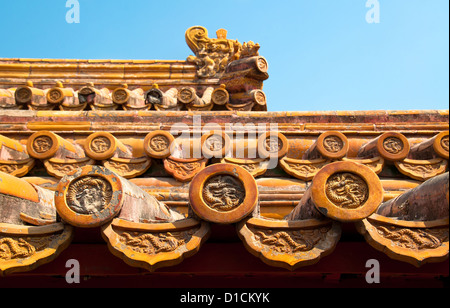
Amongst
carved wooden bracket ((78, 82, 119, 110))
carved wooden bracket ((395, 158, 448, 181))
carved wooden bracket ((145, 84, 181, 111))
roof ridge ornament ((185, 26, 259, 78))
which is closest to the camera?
carved wooden bracket ((395, 158, 448, 181))

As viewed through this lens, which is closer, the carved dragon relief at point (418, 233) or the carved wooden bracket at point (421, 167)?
the carved dragon relief at point (418, 233)

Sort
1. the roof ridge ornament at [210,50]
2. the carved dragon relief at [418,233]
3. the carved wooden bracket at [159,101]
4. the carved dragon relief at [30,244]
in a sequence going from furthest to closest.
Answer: the roof ridge ornament at [210,50], the carved wooden bracket at [159,101], the carved dragon relief at [30,244], the carved dragon relief at [418,233]

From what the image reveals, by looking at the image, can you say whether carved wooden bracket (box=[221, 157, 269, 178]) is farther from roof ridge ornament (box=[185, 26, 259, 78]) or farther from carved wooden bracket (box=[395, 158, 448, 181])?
roof ridge ornament (box=[185, 26, 259, 78])

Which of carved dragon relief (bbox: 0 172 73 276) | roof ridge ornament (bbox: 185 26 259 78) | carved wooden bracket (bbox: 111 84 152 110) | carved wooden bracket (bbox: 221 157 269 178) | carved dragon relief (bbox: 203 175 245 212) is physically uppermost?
roof ridge ornament (bbox: 185 26 259 78)

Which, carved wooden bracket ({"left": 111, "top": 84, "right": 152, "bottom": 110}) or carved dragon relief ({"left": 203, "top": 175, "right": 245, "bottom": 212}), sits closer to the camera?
carved dragon relief ({"left": 203, "top": 175, "right": 245, "bottom": 212})

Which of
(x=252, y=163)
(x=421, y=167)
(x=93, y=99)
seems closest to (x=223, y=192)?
(x=252, y=163)

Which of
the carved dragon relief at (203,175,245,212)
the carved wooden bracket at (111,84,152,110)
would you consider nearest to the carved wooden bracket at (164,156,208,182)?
the carved dragon relief at (203,175,245,212)

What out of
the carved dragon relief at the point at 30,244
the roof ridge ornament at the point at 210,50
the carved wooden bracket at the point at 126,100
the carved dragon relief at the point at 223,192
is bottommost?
the carved dragon relief at the point at 30,244

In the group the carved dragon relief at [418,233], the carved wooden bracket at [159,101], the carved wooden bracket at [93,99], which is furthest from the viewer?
the carved wooden bracket at [159,101]

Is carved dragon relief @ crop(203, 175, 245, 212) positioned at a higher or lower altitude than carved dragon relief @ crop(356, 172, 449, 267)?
higher

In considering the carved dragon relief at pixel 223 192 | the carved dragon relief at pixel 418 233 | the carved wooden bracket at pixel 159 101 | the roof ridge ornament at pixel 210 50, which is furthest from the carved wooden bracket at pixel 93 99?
the carved dragon relief at pixel 418 233

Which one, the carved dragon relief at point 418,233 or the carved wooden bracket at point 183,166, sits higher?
the carved wooden bracket at point 183,166

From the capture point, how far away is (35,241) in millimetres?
2068

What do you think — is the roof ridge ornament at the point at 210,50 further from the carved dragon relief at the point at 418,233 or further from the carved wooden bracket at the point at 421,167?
the carved dragon relief at the point at 418,233
